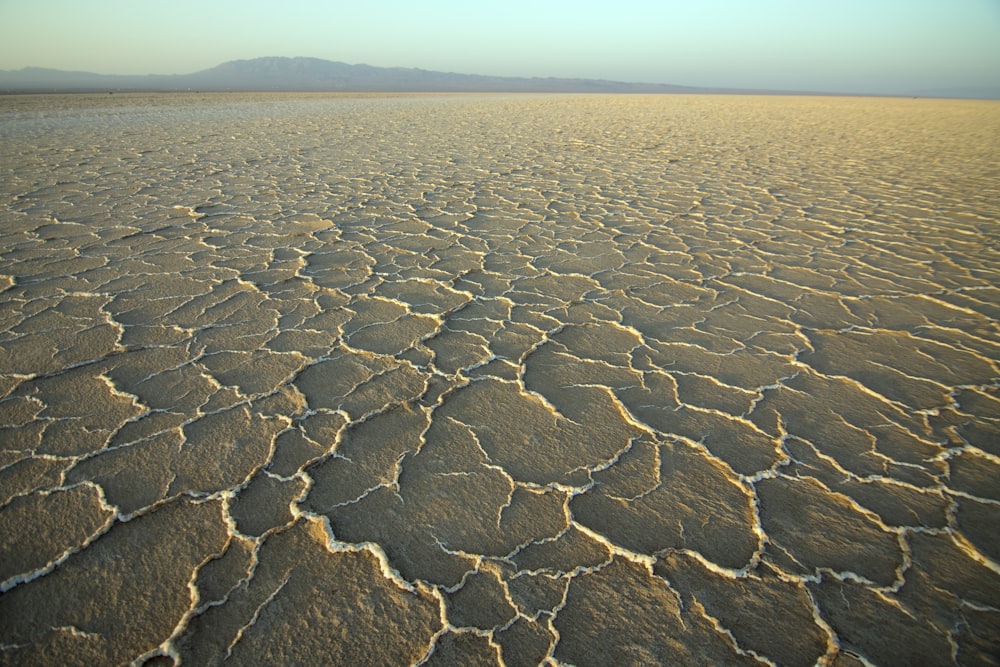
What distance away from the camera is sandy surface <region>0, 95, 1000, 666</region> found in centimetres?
113

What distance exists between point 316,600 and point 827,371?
1962 mm

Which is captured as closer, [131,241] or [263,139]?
[131,241]

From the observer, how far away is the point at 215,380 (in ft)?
6.34

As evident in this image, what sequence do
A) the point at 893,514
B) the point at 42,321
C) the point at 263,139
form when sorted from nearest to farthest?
the point at 893,514
the point at 42,321
the point at 263,139

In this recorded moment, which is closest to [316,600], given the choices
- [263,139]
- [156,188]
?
[156,188]

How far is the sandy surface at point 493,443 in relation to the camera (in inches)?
44.6

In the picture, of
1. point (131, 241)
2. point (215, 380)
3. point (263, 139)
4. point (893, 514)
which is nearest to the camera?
point (893, 514)

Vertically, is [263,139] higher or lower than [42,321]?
lower

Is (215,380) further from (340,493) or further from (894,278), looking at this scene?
(894,278)

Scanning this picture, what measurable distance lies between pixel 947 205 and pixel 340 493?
5.78 m

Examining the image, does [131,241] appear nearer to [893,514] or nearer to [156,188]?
[156,188]

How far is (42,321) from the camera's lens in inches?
90.6

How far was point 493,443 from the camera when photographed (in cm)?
168

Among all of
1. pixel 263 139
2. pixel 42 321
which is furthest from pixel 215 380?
pixel 263 139
